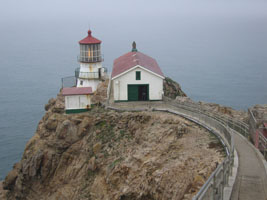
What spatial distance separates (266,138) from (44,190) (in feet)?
52.3

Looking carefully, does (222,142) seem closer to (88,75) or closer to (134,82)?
(134,82)

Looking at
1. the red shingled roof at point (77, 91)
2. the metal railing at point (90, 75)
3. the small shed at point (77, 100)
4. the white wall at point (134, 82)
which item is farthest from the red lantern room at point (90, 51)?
the white wall at point (134, 82)

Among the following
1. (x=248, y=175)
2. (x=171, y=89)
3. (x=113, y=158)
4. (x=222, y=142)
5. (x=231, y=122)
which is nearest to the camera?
(x=248, y=175)

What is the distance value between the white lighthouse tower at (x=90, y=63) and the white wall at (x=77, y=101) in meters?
6.55

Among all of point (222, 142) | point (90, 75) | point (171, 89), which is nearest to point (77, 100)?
point (90, 75)

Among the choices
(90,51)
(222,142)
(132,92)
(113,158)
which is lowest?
(113,158)

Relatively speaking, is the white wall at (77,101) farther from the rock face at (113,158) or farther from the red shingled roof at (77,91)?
the rock face at (113,158)

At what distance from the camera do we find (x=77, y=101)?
28.9 meters

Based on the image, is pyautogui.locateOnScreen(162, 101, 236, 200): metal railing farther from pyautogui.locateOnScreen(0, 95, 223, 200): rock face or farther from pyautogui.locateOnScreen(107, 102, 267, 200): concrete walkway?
pyautogui.locateOnScreen(0, 95, 223, 200): rock face

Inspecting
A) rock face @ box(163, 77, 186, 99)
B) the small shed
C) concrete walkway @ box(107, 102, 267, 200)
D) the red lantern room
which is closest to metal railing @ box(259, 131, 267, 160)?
concrete walkway @ box(107, 102, 267, 200)

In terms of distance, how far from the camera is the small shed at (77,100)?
28828 millimetres

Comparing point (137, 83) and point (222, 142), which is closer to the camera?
point (222, 142)

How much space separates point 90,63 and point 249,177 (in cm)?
2411

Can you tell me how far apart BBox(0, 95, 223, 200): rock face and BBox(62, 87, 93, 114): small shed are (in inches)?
43.4
